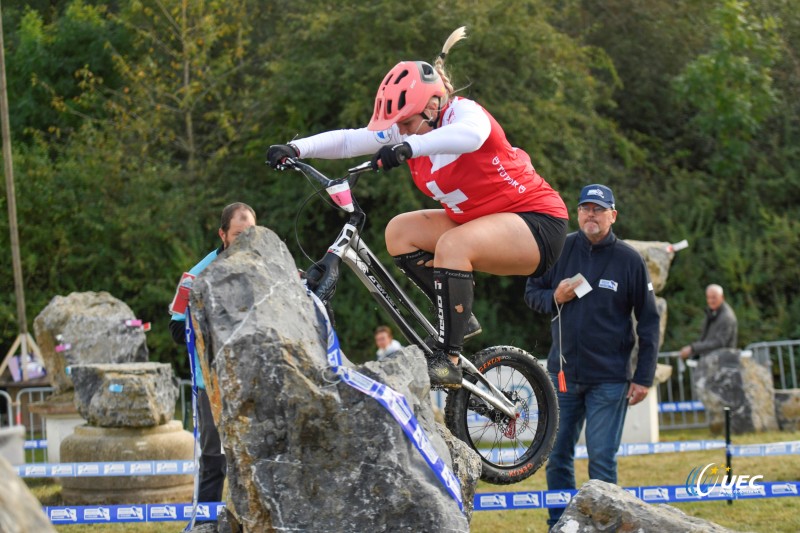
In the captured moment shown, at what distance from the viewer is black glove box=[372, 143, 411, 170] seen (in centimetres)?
478

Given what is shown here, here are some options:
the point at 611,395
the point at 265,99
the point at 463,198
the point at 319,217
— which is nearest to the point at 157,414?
the point at 611,395

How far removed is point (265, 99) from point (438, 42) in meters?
3.07

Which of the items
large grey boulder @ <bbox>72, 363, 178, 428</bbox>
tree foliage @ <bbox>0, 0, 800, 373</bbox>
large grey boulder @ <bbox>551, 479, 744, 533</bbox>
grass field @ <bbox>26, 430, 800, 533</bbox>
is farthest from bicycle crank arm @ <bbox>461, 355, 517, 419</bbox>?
tree foliage @ <bbox>0, 0, 800, 373</bbox>

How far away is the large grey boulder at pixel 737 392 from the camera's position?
13508mm

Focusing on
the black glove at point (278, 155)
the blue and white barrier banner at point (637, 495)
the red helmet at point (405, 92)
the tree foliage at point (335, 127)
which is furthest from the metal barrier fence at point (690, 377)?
the black glove at point (278, 155)

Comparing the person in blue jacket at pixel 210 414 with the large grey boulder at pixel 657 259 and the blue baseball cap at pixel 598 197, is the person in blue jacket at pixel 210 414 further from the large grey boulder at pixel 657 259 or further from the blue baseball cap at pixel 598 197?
the large grey boulder at pixel 657 259

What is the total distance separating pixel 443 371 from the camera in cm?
537

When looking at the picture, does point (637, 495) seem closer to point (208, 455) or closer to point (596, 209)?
point (596, 209)

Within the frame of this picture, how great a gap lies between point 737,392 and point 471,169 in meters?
9.26

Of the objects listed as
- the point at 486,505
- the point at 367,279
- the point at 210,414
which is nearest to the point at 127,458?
the point at 210,414

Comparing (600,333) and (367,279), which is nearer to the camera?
(367,279)

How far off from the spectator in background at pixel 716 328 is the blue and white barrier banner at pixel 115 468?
753 centimetres

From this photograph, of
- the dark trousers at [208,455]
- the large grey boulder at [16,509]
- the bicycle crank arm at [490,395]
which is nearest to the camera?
the large grey boulder at [16,509]

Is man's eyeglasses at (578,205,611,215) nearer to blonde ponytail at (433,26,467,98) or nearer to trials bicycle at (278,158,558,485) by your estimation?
trials bicycle at (278,158,558,485)
